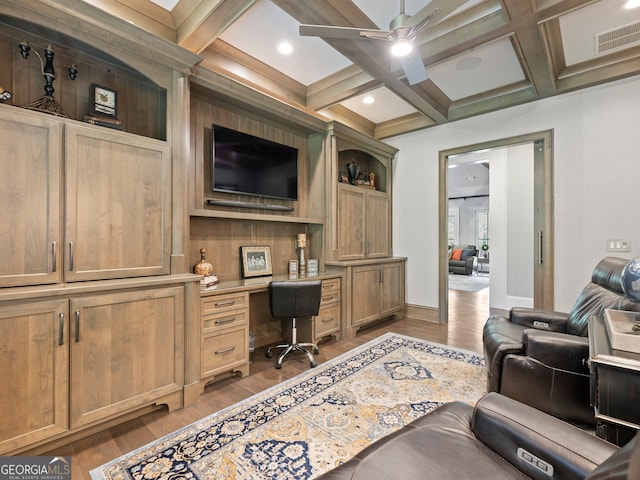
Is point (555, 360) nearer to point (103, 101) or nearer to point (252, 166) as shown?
point (252, 166)

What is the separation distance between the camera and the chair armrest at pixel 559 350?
178 centimetres

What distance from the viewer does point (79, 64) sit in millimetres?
2195

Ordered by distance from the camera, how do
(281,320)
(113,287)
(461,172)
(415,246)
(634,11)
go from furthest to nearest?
(461,172)
(415,246)
(281,320)
(634,11)
(113,287)

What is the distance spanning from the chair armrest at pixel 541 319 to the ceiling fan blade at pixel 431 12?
234 cm

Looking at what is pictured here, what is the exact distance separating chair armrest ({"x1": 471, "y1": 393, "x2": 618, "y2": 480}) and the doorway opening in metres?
3.11

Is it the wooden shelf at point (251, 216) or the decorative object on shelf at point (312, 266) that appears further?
the decorative object on shelf at point (312, 266)

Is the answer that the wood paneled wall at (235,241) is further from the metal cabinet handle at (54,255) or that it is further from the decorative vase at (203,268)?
the metal cabinet handle at (54,255)

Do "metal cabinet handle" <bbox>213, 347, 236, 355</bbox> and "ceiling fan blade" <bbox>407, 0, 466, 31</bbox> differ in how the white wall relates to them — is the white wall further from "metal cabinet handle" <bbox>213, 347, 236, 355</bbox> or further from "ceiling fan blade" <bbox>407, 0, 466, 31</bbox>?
"metal cabinet handle" <bbox>213, 347, 236, 355</bbox>

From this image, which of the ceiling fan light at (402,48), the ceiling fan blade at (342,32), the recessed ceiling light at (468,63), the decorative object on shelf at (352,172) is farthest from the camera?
the decorative object on shelf at (352,172)

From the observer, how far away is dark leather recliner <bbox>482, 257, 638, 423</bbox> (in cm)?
179

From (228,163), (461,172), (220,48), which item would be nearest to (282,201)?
(228,163)

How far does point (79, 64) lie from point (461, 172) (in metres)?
9.95

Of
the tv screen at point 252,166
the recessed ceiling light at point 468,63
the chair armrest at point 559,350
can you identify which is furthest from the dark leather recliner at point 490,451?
the recessed ceiling light at point 468,63

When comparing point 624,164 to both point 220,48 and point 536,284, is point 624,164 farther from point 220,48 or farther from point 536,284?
point 220,48
